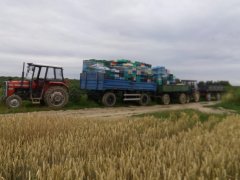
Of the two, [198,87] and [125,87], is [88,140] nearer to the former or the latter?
[125,87]

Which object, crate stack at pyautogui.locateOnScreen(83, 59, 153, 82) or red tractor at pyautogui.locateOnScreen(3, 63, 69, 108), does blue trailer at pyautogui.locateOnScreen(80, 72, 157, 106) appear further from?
red tractor at pyautogui.locateOnScreen(3, 63, 69, 108)

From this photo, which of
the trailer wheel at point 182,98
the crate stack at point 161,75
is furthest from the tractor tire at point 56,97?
the trailer wheel at point 182,98

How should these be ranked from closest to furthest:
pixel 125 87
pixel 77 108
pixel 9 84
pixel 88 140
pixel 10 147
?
pixel 10 147 < pixel 88 140 < pixel 9 84 < pixel 77 108 < pixel 125 87

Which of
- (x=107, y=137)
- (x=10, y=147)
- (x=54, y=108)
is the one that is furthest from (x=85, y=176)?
(x=54, y=108)

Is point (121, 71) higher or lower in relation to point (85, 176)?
higher

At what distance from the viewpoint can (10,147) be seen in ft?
16.8

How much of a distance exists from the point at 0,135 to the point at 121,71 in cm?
1476

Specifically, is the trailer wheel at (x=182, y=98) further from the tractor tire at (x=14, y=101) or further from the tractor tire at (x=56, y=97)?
the tractor tire at (x=14, y=101)

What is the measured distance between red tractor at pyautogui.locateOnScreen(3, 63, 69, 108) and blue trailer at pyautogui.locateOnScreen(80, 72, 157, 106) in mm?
2404

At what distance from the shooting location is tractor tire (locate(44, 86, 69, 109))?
1769 cm

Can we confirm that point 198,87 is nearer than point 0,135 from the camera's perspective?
No

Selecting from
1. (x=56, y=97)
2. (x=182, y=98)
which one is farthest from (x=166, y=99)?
(x=56, y=97)

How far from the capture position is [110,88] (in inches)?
802

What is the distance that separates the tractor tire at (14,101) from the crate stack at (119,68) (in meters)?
5.27
